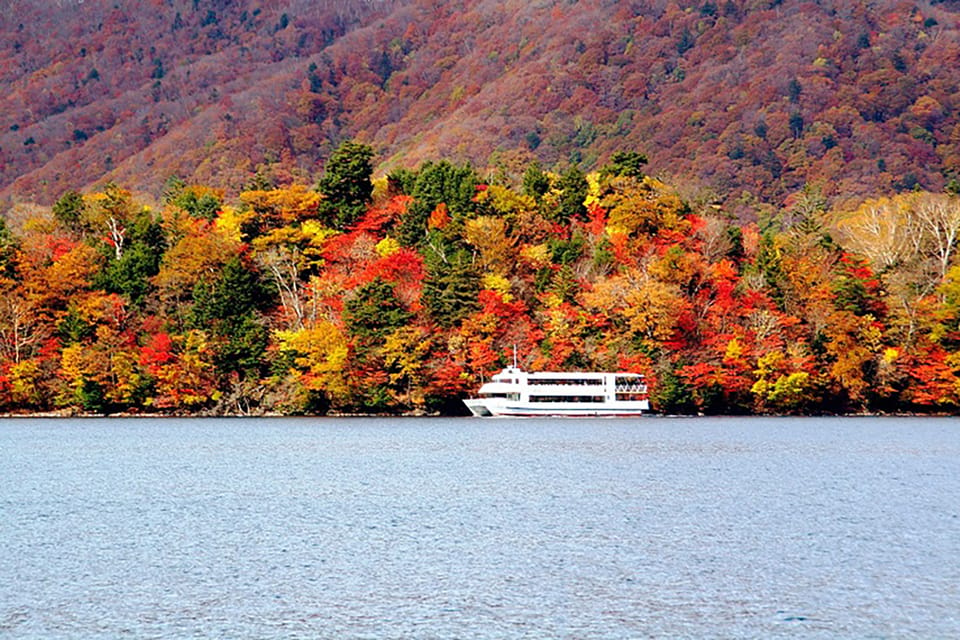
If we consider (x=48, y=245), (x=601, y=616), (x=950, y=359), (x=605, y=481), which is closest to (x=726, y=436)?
(x=605, y=481)

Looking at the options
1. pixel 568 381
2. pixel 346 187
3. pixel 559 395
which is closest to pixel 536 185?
pixel 346 187

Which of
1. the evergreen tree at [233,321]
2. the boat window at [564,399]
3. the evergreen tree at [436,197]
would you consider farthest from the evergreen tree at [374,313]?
the evergreen tree at [436,197]

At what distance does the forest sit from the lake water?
1183 inches

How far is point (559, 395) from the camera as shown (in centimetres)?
8369

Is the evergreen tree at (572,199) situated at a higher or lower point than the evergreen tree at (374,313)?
higher

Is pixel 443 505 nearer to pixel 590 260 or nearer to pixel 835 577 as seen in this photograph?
pixel 835 577

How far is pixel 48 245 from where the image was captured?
92.9 meters

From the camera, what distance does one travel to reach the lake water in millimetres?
20281

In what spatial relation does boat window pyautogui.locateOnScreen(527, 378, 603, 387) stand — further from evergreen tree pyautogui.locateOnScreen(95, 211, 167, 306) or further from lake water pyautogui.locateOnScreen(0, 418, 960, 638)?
evergreen tree pyautogui.locateOnScreen(95, 211, 167, 306)

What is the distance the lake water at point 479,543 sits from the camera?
20.3m

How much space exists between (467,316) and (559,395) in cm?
949

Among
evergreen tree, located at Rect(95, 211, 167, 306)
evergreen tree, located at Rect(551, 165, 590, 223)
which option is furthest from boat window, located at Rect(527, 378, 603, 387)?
evergreen tree, located at Rect(95, 211, 167, 306)

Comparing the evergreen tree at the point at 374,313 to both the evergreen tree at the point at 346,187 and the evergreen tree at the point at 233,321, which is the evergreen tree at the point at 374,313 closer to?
the evergreen tree at the point at 233,321

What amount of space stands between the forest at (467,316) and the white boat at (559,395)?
182 centimetres
